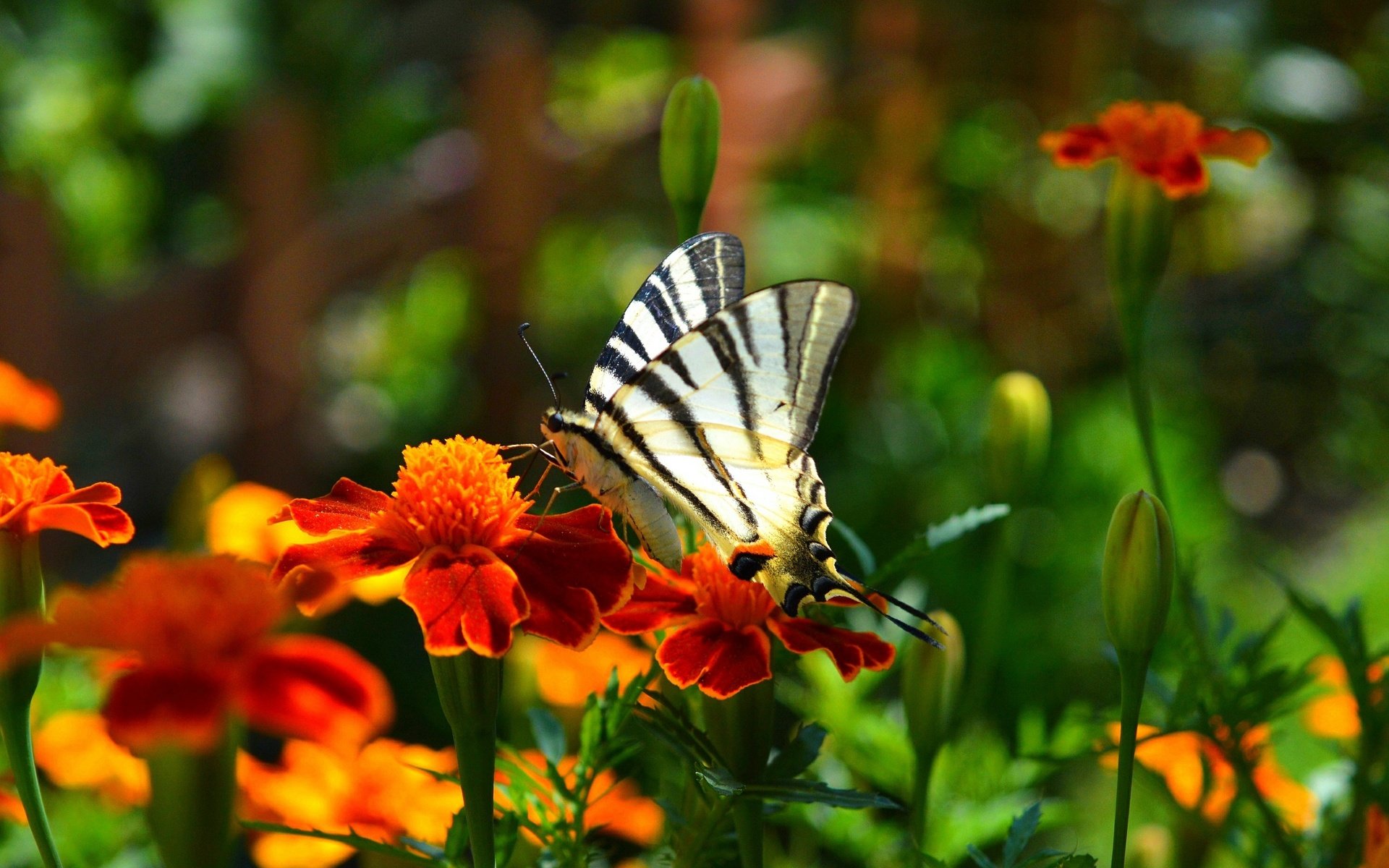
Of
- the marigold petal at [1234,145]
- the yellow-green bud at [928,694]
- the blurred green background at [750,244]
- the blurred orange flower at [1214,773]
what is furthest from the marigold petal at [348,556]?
the blurred green background at [750,244]

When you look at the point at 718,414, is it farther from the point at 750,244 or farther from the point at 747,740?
the point at 750,244

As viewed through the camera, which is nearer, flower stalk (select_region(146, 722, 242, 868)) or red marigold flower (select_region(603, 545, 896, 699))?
flower stalk (select_region(146, 722, 242, 868))

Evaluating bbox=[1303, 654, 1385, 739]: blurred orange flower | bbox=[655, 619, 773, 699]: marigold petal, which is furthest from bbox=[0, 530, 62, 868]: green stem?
bbox=[1303, 654, 1385, 739]: blurred orange flower

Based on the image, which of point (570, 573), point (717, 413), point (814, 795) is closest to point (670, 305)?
point (717, 413)

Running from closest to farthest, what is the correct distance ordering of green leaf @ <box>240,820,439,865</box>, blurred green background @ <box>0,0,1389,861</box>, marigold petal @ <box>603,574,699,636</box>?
green leaf @ <box>240,820,439,865</box>
marigold petal @ <box>603,574,699,636</box>
blurred green background @ <box>0,0,1389,861</box>

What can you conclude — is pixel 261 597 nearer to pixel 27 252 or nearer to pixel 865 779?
pixel 865 779

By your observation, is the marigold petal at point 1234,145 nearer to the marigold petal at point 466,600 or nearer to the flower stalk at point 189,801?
the marigold petal at point 466,600

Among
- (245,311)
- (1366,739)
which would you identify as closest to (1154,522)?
(1366,739)

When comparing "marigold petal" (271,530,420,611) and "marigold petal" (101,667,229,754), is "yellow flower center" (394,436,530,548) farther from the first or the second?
"marigold petal" (101,667,229,754)
